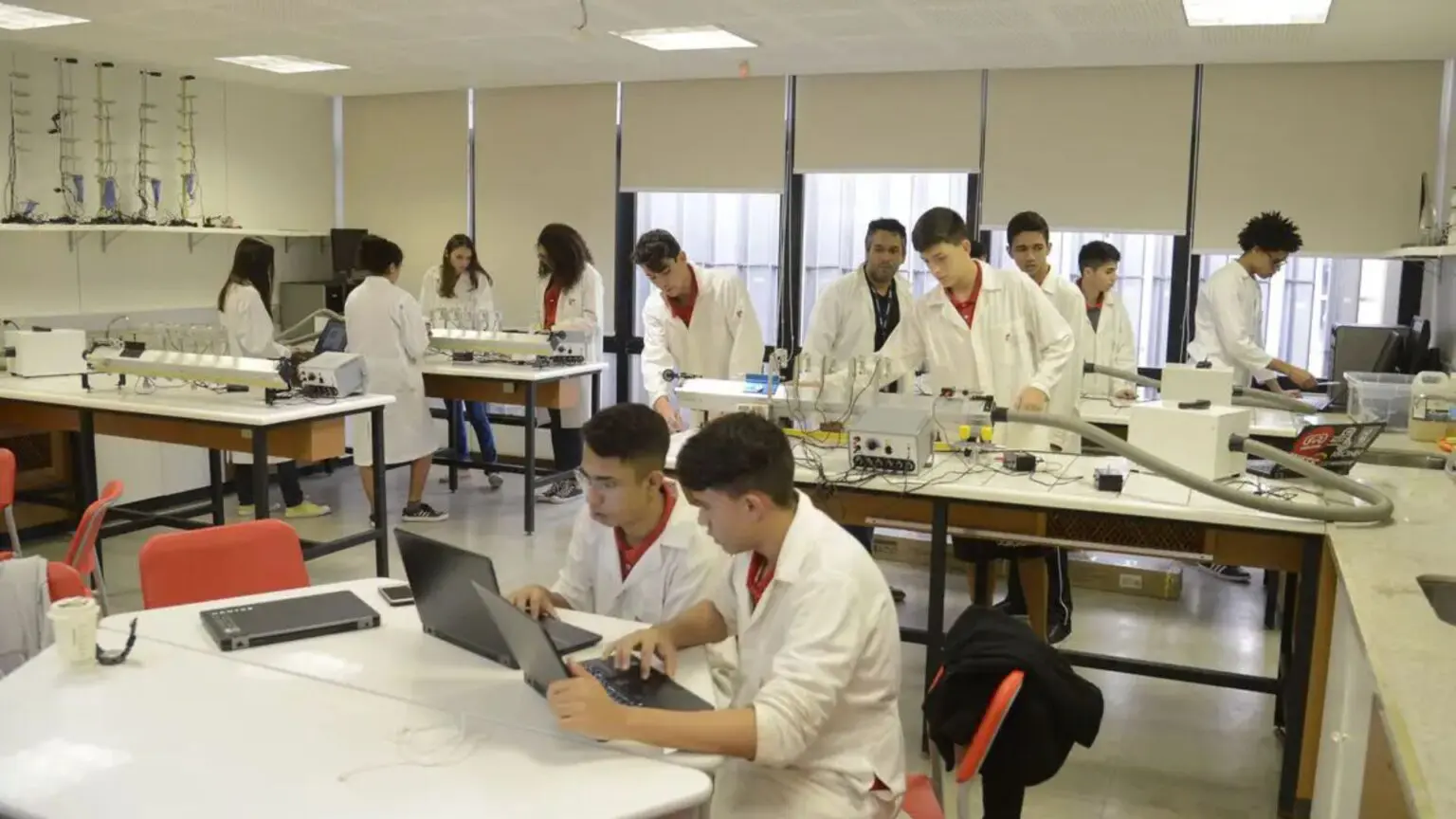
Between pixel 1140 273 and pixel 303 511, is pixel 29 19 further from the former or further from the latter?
pixel 1140 273

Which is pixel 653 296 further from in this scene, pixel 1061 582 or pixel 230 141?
pixel 230 141

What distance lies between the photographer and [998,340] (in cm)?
401

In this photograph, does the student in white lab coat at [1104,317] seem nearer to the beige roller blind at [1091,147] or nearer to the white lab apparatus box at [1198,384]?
the beige roller blind at [1091,147]

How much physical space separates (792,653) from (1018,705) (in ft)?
1.10

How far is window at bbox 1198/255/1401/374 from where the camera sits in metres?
5.99

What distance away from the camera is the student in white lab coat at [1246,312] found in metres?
4.95

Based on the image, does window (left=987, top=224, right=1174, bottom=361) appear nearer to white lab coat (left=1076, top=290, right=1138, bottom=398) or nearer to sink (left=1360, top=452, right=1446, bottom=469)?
white lab coat (left=1076, top=290, right=1138, bottom=398)

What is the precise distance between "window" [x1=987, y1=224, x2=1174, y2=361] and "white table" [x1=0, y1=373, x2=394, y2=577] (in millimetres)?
3650

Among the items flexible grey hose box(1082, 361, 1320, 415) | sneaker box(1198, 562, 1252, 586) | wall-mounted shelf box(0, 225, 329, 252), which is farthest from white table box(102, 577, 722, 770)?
wall-mounted shelf box(0, 225, 329, 252)

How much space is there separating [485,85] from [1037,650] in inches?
248

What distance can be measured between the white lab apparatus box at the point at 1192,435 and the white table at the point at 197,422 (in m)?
2.92

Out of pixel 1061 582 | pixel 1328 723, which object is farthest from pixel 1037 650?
pixel 1061 582

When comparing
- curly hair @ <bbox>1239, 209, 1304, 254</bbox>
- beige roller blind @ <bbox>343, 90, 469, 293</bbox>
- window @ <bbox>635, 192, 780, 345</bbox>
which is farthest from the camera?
beige roller blind @ <bbox>343, 90, 469, 293</bbox>

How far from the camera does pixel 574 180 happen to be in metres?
7.30
